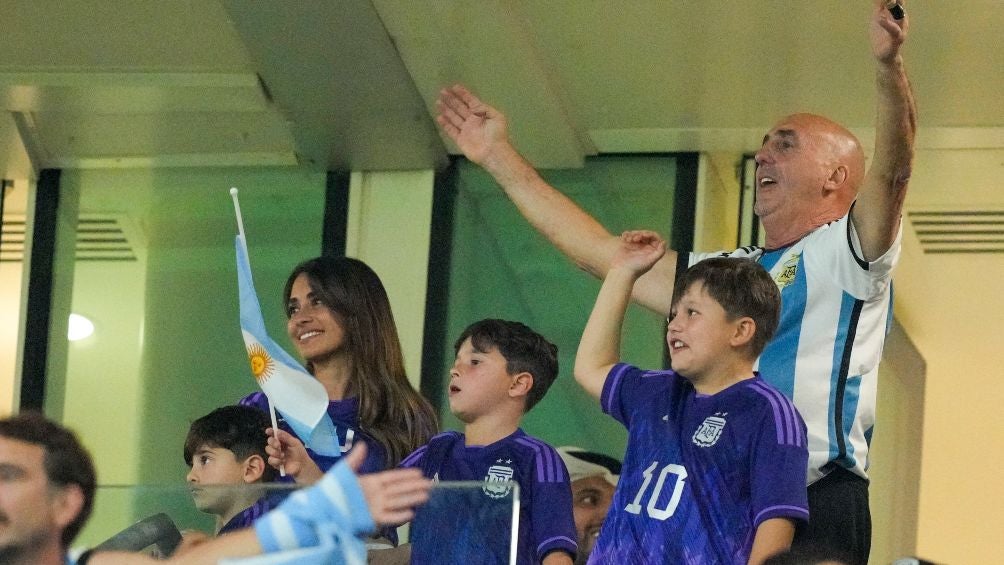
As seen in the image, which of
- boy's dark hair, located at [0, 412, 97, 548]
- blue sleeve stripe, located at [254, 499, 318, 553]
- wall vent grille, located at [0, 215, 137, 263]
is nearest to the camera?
blue sleeve stripe, located at [254, 499, 318, 553]

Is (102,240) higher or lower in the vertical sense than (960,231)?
lower

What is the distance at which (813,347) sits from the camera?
165 inches

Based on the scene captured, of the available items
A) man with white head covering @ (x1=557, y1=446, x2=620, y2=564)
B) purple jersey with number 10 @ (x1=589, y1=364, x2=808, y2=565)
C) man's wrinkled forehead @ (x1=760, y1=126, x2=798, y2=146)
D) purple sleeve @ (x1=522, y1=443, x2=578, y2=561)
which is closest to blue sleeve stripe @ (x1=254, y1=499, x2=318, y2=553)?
purple jersey with number 10 @ (x1=589, y1=364, x2=808, y2=565)

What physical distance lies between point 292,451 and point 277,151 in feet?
10.2

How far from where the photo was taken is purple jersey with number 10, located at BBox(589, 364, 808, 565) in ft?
12.1

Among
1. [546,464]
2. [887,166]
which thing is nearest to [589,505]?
[546,464]

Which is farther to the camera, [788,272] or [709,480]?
[788,272]

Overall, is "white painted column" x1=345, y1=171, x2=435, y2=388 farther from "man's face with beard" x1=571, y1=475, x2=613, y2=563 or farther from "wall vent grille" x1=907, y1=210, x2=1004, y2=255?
"wall vent grille" x1=907, y1=210, x2=1004, y2=255

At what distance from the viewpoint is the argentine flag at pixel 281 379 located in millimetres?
4246

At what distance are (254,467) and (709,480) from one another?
1215 mm

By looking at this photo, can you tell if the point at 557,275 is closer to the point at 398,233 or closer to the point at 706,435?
the point at 398,233

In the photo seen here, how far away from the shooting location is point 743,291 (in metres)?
3.91

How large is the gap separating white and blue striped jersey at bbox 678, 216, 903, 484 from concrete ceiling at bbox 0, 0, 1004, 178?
5.47 feet

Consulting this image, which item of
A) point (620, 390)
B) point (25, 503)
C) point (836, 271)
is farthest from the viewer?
point (836, 271)
